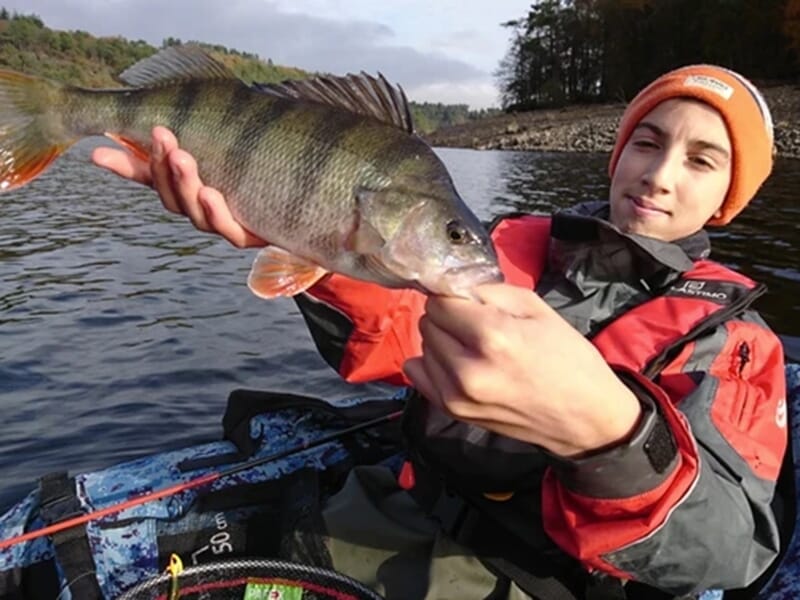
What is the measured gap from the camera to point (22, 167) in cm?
265

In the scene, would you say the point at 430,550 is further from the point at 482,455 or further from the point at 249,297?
the point at 249,297

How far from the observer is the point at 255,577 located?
2.53 meters

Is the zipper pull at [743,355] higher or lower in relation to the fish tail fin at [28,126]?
lower

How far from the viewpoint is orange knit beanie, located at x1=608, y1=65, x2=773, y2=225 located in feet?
9.68

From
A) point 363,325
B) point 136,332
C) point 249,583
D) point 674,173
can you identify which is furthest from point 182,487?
point 136,332

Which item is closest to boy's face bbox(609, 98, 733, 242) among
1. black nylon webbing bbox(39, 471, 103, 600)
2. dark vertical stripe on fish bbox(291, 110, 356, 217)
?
dark vertical stripe on fish bbox(291, 110, 356, 217)

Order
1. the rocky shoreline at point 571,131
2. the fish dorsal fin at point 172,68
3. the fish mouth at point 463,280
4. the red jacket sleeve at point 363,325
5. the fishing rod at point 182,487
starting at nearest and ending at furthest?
1. the fish mouth at point 463,280
2. the red jacket sleeve at point 363,325
3. the fish dorsal fin at point 172,68
4. the fishing rod at point 182,487
5. the rocky shoreline at point 571,131

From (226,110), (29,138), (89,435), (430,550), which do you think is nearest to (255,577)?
(430,550)

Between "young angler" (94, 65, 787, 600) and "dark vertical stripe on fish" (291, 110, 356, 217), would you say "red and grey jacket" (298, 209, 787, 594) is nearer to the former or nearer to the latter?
"young angler" (94, 65, 787, 600)

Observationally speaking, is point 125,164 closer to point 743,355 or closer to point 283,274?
point 283,274

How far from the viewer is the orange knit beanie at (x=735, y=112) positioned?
295 cm

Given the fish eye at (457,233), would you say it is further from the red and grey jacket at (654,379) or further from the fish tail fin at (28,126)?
the fish tail fin at (28,126)

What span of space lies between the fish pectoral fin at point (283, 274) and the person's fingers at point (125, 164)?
0.58m

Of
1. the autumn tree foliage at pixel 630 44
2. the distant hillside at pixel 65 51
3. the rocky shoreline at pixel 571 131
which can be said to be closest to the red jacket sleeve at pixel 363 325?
the rocky shoreline at pixel 571 131
